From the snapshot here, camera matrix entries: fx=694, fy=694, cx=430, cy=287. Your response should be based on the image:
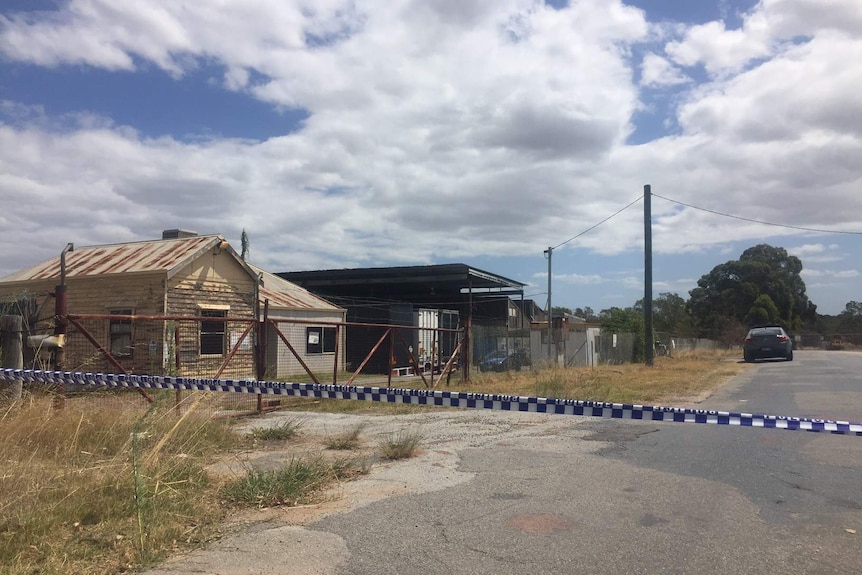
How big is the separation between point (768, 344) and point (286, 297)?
20.7 meters

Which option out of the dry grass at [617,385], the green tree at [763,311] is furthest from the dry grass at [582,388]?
the green tree at [763,311]

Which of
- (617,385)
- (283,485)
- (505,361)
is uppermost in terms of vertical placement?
(505,361)

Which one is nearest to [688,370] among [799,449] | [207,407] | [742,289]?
[799,449]

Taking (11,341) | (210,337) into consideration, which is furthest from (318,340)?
(11,341)

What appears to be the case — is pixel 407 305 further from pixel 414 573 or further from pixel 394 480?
pixel 414 573

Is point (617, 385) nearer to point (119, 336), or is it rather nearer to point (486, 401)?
point (486, 401)

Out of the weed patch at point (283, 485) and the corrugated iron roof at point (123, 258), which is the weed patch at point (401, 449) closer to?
the weed patch at point (283, 485)

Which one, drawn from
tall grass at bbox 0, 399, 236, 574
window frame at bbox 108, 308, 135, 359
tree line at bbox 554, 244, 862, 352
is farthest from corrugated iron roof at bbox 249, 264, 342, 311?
tree line at bbox 554, 244, 862, 352

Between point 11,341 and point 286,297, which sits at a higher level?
point 286,297

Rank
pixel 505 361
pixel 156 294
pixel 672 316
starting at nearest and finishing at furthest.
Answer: pixel 156 294, pixel 505 361, pixel 672 316

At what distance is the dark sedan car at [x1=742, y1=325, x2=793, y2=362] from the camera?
30156 millimetres

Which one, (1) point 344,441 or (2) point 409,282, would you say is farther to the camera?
(2) point 409,282

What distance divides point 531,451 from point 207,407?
13.8 ft

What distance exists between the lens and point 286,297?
27531 millimetres
